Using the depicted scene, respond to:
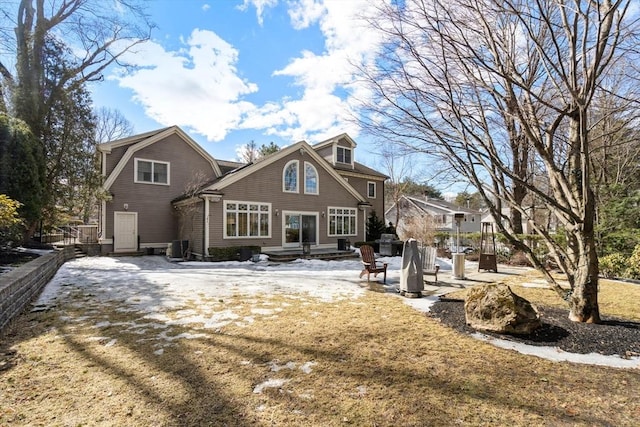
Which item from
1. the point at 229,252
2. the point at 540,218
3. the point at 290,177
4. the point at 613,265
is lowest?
the point at 613,265

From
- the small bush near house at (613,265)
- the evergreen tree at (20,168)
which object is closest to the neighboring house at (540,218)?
the small bush near house at (613,265)

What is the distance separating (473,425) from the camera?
7.95ft

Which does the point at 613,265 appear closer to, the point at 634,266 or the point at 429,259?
the point at 634,266

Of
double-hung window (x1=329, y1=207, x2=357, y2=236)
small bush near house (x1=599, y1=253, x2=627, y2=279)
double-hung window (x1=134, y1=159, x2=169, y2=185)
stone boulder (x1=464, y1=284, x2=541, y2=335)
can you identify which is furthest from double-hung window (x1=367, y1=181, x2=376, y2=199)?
stone boulder (x1=464, y1=284, x2=541, y2=335)

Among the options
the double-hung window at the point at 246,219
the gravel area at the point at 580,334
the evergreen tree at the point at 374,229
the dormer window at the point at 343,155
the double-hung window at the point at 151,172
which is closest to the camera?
the gravel area at the point at 580,334

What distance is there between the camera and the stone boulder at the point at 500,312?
4.45 m

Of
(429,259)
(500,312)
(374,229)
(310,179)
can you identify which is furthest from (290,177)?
(500,312)

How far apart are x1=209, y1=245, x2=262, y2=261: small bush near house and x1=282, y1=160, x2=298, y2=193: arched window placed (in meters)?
3.60

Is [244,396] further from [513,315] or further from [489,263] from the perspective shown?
[489,263]

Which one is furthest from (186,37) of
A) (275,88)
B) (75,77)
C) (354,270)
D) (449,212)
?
(449,212)

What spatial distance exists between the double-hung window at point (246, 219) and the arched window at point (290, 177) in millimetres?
1403

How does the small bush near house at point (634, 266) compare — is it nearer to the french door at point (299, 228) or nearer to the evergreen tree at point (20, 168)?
the french door at point (299, 228)

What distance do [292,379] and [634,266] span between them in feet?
36.2

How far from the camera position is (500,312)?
15.1 ft
